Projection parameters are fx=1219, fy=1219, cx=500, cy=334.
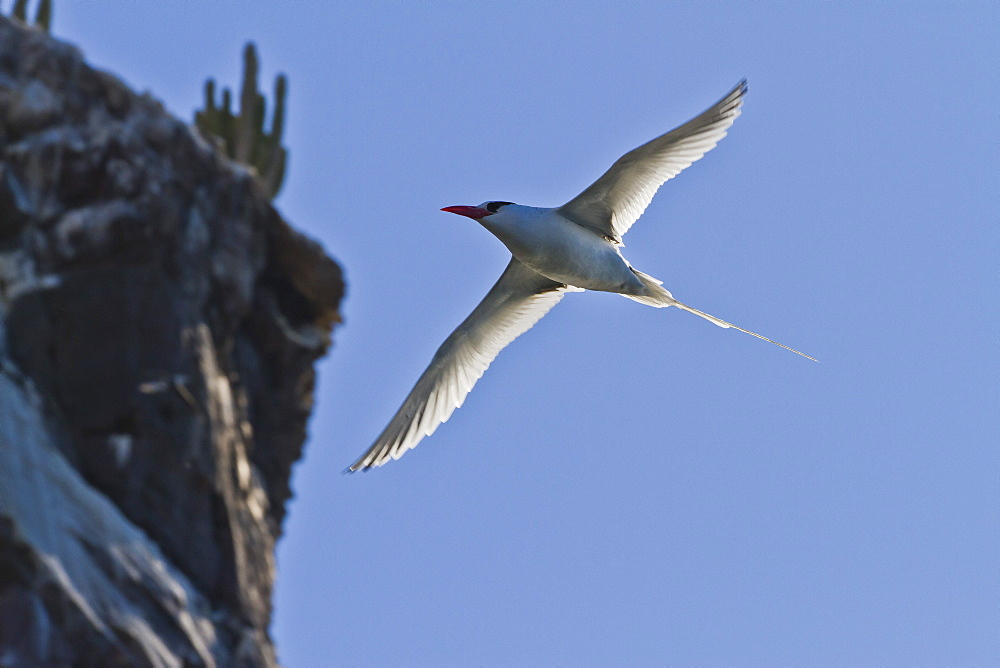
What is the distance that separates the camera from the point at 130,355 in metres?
16.5

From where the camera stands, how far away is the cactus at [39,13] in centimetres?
1836

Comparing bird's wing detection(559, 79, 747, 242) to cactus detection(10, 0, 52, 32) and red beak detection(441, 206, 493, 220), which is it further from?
cactus detection(10, 0, 52, 32)

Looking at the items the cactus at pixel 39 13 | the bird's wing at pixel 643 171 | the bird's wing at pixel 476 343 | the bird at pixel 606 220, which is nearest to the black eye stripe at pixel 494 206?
the bird at pixel 606 220

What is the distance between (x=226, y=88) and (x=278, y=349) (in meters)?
4.61

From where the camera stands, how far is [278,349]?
781 inches

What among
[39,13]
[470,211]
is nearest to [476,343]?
[470,211]

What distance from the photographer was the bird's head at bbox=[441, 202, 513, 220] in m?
8.79

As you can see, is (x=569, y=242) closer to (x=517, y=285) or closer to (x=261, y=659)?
(x=517, y=285)

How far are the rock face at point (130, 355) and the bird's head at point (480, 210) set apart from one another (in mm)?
7496

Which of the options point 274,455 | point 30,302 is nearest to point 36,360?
point 30,302

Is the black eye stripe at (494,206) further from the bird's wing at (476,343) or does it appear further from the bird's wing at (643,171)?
the bird's wing at (476,343)

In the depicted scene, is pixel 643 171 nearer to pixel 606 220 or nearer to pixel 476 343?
pixel 606 220

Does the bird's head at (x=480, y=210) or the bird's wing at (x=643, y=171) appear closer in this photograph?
the bird's wing at (x=643, y=171)

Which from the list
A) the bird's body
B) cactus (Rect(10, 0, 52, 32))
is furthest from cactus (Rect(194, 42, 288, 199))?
the bird's body
